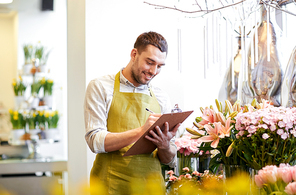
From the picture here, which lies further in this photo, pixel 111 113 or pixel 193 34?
pixel 193 34

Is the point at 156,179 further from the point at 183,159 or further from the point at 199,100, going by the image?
the point at 199,100

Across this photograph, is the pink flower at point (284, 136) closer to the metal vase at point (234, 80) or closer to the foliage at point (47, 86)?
the metal vase at point (234, 80)

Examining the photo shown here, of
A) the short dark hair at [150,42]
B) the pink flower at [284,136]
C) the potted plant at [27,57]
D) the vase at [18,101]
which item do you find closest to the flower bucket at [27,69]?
the potted plant at [27,57]

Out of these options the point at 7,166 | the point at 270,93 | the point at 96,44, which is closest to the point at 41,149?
the point at 7,166

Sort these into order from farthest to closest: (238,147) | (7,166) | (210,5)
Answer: (7,166)
(210,5)
(238,147)

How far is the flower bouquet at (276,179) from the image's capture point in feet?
2.83

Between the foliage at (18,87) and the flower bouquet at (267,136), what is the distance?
2475mm

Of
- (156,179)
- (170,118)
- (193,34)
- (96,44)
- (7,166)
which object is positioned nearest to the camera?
(170,118)

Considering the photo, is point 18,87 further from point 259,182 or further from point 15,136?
point 259,182

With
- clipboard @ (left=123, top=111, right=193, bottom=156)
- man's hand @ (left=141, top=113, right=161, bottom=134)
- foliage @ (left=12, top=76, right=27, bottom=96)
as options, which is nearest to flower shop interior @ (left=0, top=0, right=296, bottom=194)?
foliage @ (left=12, top=76, right=27, bottom=96)

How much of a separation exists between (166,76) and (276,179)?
1665 mm

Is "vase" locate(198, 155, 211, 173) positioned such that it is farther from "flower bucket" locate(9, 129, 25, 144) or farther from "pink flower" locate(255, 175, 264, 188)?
"flower bucket" locate(9, 129, 25, 144)

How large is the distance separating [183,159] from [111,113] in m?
0.42

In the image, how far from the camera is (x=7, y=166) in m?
3.10
